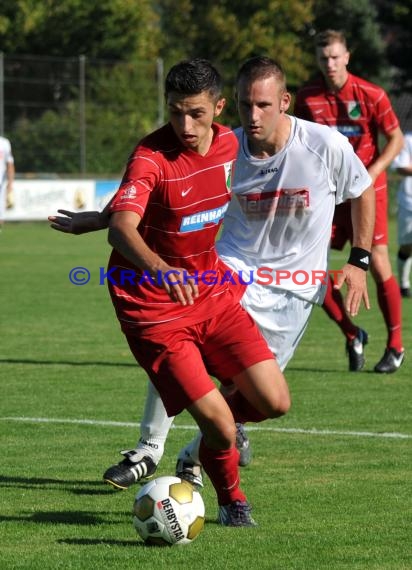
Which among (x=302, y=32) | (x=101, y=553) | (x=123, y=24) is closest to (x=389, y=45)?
(x=302, y=32)

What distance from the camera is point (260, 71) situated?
5.96m

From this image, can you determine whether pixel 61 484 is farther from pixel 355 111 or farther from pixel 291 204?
pixel 355 111

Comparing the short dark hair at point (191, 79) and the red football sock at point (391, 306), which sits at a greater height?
the short dark hair at point (191, 79)

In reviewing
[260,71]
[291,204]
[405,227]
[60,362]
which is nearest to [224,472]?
[291,204]

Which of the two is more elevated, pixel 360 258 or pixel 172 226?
pixel 172 226

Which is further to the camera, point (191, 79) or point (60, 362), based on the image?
point (60, 362)

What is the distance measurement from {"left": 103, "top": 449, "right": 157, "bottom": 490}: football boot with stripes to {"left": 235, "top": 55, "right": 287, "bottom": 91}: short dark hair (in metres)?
1.84

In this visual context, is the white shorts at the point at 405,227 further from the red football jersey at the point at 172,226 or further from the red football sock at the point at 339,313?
the red football jersey at the point at 172,226

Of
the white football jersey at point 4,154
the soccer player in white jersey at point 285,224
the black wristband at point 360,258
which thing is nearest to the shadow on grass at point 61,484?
the soccer player in white jersey at point 285,224

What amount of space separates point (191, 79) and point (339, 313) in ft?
16.0

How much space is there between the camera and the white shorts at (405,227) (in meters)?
15.8

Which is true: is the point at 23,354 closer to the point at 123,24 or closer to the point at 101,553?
the point at 101,553

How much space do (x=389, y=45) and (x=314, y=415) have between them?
45118mm

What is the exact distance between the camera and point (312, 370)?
9852 millimetres
